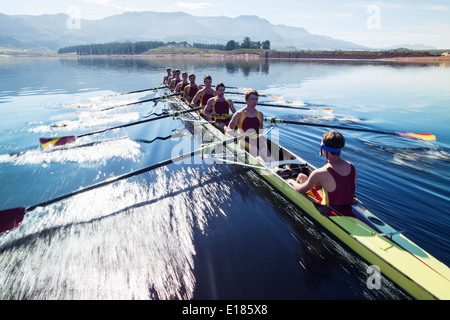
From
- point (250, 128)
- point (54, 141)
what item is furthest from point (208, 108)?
point (54, 141)

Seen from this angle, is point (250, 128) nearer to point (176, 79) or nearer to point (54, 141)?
point (54, 141)

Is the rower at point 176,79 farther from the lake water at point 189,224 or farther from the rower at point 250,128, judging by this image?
the rower at point 250,128

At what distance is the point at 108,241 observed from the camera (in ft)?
17.2

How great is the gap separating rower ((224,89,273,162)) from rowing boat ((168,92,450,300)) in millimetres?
1967

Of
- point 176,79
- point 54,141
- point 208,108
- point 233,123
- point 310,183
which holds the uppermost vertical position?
point 176,79

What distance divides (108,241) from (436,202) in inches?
335

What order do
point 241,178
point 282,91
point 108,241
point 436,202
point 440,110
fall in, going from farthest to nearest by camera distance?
point 282,91
point 440,110
point 241,178
point 436,202
point 108,241

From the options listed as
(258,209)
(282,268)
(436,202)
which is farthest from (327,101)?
(282,268)

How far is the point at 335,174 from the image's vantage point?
438 cm

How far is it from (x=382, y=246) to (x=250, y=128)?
5.36 meters

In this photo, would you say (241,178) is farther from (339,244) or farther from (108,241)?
(108,241)

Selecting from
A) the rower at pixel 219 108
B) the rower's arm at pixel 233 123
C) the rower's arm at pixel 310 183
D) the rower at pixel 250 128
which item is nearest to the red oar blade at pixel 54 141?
the rower at pixel 219 108

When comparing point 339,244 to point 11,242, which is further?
point 11,242

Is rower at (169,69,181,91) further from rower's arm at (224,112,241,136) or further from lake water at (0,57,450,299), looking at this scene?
rower's arm at (224,112,241,136)
